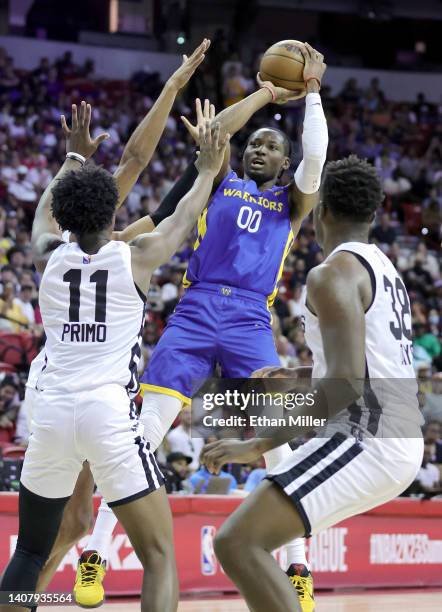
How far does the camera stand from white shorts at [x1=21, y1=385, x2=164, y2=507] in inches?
182

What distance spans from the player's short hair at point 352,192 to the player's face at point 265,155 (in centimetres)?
188

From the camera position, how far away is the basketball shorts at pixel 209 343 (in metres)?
5.94

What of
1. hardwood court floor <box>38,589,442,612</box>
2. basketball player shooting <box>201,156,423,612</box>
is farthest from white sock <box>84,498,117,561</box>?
hardwood court floor <box>38,589,442,612</box>

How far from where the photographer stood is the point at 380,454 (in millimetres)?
4191

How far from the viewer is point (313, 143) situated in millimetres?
5969

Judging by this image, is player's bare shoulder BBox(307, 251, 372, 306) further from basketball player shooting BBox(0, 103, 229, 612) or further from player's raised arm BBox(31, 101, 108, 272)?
player's raised arm BBox(31, 101, 108, 272)

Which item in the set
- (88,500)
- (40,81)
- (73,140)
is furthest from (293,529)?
(40,81)

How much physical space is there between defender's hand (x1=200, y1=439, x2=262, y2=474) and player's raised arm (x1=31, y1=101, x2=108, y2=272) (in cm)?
140


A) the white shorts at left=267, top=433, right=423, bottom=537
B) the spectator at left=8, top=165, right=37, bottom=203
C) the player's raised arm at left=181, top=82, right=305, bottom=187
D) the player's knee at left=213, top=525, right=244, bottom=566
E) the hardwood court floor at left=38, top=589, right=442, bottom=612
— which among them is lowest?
the hardwood court floor at left=38, top=589, right=442, bottom=612

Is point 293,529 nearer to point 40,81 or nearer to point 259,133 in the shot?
point 259,133

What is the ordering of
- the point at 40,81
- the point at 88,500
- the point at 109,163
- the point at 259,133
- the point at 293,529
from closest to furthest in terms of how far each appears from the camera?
the point at 293,529 → the point at 88,500 → the point at 259,133 → the point at 109,163 → the point at 40,81

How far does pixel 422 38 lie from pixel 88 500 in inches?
963

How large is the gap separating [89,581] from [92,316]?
61.4 inches

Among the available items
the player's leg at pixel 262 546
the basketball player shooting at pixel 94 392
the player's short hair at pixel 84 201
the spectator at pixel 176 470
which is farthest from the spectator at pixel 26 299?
the player's leg at pixel 262 546
